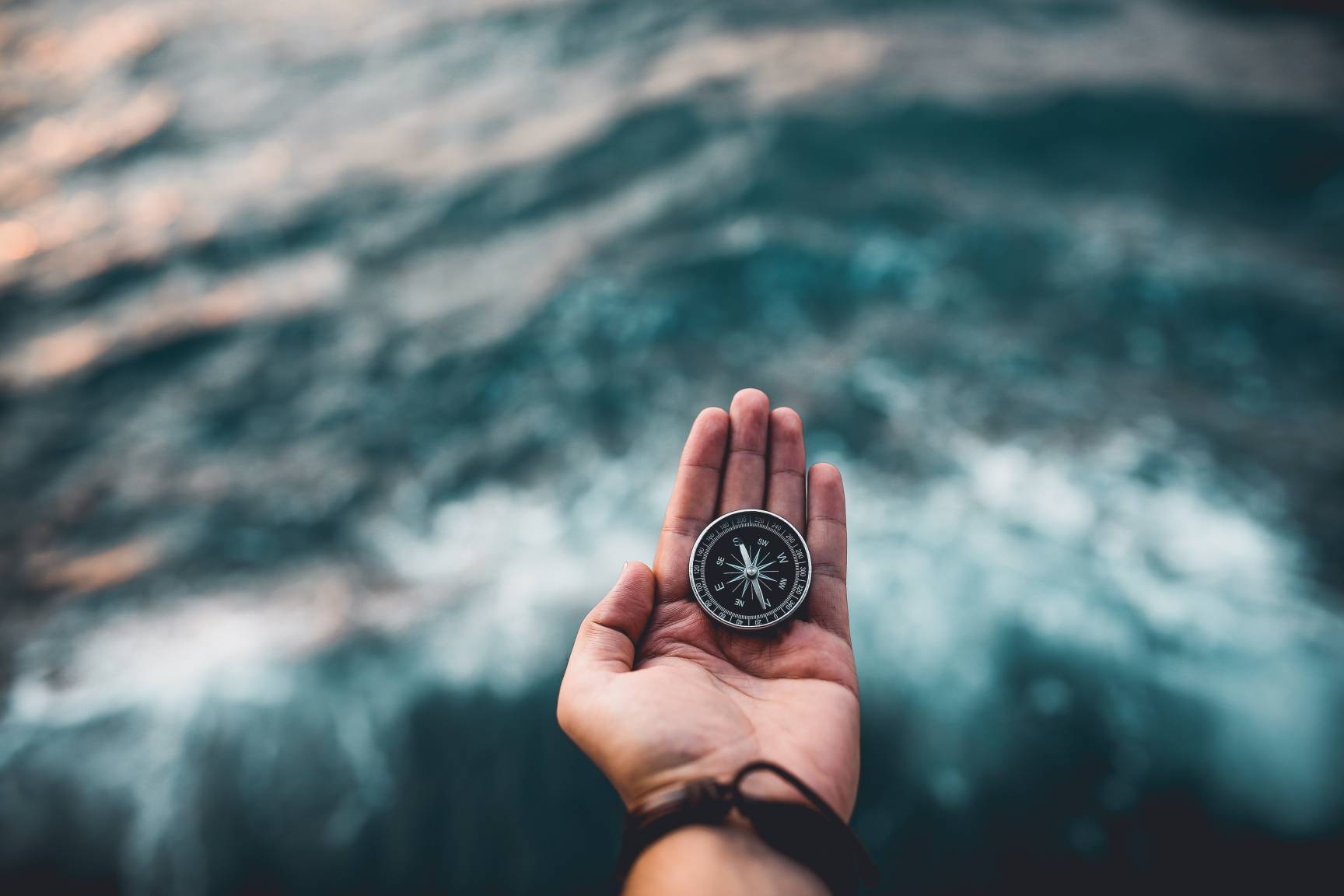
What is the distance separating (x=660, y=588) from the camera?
15.3 feet

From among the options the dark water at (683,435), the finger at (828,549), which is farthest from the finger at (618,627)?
the dark water at (683,435)

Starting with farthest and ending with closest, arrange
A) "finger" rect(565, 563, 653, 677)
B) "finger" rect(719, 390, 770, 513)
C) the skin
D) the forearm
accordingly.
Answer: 1. "finger" rect(719, 390, 770, 513)
2. "finger" rect(565, 563, 653, 677)
3. the skin
4. the forearm

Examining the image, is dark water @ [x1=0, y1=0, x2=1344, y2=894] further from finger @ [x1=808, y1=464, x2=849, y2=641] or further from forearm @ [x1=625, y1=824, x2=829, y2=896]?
forearm @ [x1=625, y1=824, x2=829, y2=896]

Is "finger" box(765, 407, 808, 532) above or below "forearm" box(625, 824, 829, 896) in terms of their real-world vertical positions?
above

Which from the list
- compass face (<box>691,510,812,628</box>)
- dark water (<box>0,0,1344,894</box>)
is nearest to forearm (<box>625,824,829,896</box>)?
compass face (<box>691,510,812,628</box>)

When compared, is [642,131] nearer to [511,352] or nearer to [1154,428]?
[511,352]

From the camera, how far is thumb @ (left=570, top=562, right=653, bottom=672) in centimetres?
399

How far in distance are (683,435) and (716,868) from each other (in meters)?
6.86

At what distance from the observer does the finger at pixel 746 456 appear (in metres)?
4.95

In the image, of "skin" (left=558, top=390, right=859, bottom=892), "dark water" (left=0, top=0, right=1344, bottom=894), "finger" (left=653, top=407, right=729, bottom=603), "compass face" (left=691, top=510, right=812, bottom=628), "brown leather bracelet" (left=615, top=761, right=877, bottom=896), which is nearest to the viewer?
"brown leather bracelet" (left=615, top=761, right=877, bottom=896)

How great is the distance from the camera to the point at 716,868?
10.6ft

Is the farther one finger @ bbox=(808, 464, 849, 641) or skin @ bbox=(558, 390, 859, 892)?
finger @ bbox=(808, 464, 849, 641)

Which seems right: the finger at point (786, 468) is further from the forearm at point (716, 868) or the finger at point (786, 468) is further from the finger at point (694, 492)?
the forearm at point (716, 868)

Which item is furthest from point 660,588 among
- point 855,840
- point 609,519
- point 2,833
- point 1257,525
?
point 1257,525
